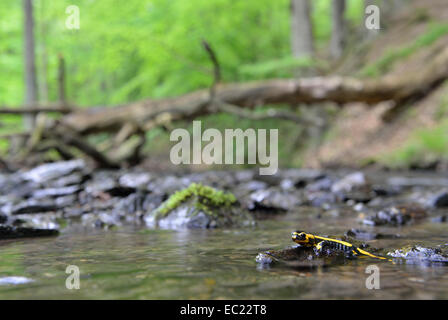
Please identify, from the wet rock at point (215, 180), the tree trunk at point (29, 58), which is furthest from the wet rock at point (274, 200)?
the tree trunk at point (29, 58)

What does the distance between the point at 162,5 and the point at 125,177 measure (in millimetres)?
9836

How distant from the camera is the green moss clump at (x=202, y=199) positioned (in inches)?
173

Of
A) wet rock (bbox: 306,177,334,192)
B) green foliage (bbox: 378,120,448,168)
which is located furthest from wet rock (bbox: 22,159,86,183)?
green foliage (bbox: 378,120,448,168)

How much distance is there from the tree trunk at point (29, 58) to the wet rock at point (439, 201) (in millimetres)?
13641

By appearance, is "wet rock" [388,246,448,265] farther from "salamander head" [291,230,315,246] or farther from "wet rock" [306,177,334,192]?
"wet rock" [306,177,334,192]

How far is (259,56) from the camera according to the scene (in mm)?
18266

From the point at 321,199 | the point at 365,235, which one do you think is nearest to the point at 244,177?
the point at 321,199

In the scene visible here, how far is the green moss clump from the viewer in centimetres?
440

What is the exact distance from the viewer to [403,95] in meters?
12.5

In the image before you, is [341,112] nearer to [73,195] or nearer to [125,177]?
[125,177]

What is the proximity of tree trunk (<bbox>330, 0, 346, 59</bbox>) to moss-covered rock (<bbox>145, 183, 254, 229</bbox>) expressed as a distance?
16.1 meters

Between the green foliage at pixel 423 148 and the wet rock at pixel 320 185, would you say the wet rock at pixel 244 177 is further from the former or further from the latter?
the green foliage at pixel 423 148
